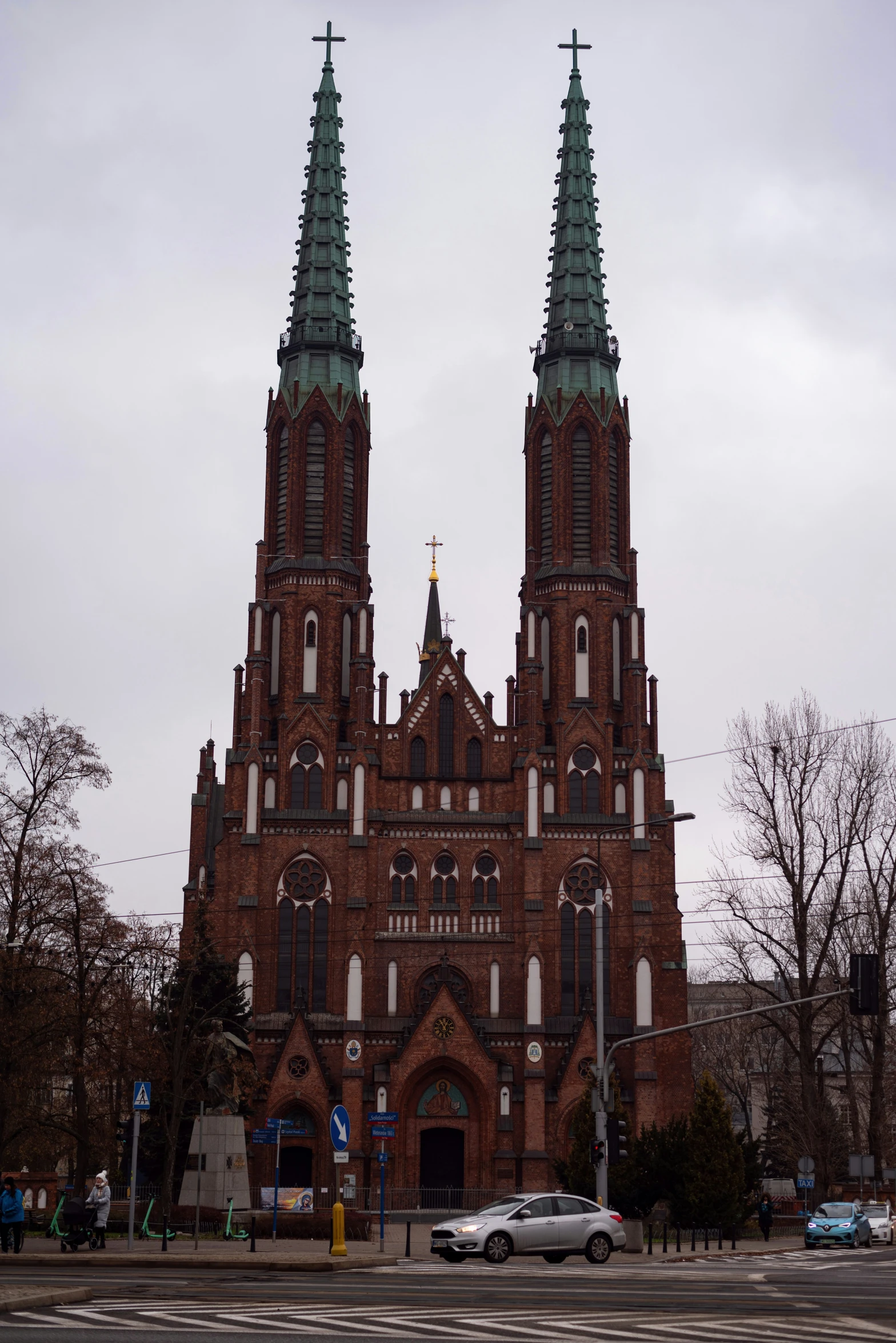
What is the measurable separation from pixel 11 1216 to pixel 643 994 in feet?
114

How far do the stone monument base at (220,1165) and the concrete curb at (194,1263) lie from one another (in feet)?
49.9

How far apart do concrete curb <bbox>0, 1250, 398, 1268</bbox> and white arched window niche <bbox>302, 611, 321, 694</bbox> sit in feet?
125

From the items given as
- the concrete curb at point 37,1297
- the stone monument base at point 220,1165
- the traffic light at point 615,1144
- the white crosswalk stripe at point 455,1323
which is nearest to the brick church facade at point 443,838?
the stone monument base at point 220,1165

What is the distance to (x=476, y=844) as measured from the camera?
2440 inches

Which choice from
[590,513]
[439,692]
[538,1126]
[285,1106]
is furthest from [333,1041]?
[590,513]

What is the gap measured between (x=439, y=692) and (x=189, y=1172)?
24.6 metres

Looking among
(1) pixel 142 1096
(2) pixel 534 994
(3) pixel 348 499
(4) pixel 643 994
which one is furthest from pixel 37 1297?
(3) pixel 348 499

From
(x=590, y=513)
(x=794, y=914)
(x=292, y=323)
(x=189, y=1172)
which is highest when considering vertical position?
(x=292, y=323)

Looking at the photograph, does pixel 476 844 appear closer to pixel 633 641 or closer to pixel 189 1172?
pixel 633 641

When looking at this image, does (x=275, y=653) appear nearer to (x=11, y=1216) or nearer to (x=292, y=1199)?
(x=292, y=1199)

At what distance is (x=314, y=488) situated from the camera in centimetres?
6731

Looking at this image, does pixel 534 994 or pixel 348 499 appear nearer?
pixel 534 994

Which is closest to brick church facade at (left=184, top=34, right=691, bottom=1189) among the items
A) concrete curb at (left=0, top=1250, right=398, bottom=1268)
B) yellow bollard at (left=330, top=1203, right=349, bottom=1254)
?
yellow bollard at (left=330, top=1203, right=349, bottom=1254)

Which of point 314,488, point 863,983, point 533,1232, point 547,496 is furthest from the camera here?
point 547,496
